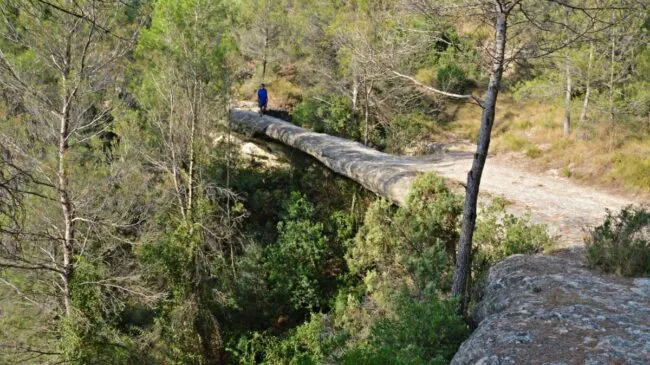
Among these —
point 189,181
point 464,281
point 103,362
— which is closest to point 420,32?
point 464,281

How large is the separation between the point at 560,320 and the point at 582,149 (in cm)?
1111

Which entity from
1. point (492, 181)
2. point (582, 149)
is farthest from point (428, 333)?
point (582, 149)

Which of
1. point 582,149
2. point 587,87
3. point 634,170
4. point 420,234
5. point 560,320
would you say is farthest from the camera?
point 587,87

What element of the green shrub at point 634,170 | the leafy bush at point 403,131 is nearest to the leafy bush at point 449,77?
the leafy bush at point 403,131

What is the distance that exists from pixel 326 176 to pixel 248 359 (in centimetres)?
761

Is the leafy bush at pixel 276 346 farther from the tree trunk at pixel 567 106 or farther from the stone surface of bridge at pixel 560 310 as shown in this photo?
the tree trunk at pixel 567 106

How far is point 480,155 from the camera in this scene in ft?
19.3

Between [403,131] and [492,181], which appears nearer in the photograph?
[492,181]

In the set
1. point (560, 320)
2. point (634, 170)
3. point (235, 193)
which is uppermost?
point (634, 170)

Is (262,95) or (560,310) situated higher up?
(262,95)

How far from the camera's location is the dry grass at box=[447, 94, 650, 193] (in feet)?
38.3

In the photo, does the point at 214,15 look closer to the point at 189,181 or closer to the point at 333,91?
the point at 189,181

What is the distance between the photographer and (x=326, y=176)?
57.3ft

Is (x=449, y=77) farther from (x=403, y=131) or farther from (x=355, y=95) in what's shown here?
(x=355, y=95)
